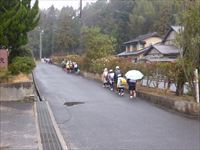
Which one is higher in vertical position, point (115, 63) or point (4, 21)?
point (4, 21)

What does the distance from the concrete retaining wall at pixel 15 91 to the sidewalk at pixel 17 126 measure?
0.61m

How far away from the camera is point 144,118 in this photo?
1498 cm

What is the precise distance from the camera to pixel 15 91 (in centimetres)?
1862

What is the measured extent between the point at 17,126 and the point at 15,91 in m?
6.38

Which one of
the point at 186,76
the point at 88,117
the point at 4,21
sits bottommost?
the point at 88,117

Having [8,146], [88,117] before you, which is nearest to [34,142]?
[8,146]

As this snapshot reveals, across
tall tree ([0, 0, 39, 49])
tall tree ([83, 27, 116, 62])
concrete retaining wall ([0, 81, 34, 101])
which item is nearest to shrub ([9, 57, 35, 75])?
tall tree ([0, 0, 39, 49])

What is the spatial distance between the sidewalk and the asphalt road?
93 cm

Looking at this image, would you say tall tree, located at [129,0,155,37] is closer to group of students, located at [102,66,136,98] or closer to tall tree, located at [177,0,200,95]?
group of students, located at [102,66,136,98]

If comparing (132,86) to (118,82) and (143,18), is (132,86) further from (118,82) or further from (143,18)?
(143,18)

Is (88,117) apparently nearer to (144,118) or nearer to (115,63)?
(144,118)

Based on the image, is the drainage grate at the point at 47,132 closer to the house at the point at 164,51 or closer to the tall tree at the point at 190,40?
the tall tree at the point at 190,40

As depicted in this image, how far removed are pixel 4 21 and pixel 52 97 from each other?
5.07m

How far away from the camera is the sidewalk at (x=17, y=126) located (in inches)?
389
